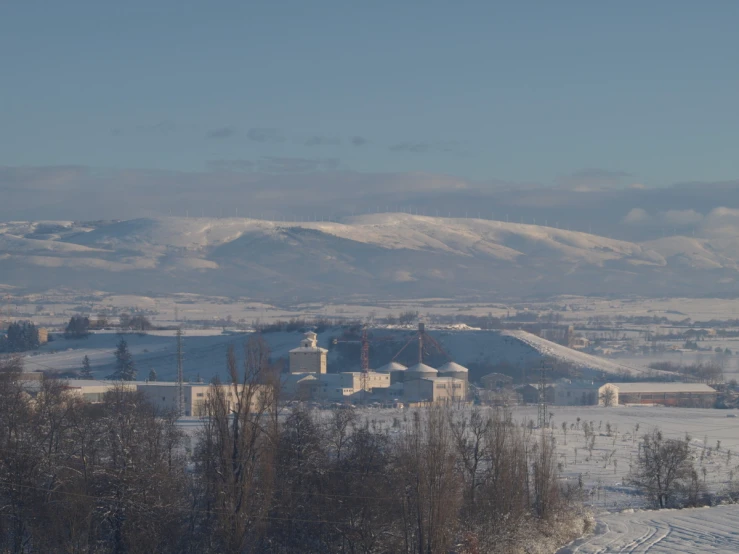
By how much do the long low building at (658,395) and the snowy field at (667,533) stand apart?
33908 mm

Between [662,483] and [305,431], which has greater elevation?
[305,431]

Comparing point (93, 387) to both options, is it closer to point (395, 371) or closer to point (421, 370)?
point (421, 370)

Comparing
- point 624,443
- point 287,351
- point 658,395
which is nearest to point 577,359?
point 658,395

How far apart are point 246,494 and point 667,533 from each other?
30.9ft

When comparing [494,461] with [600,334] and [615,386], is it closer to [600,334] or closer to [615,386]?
[615,386]

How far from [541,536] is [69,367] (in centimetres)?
5331

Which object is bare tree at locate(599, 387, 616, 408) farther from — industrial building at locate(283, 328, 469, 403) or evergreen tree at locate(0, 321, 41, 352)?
evergreen tree at locate(0, 321, 41, 352)

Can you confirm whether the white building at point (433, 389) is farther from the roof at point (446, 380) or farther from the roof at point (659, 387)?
the roof at point (659, 387)

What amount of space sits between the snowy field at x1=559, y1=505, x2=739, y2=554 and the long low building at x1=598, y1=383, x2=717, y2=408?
3391 centimetres

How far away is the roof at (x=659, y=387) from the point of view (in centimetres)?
6431

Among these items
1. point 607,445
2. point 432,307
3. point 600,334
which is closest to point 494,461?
point 607,445

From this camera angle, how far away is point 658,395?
210 feet

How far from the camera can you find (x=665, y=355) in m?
98.0

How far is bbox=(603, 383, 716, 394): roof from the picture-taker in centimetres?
6431
